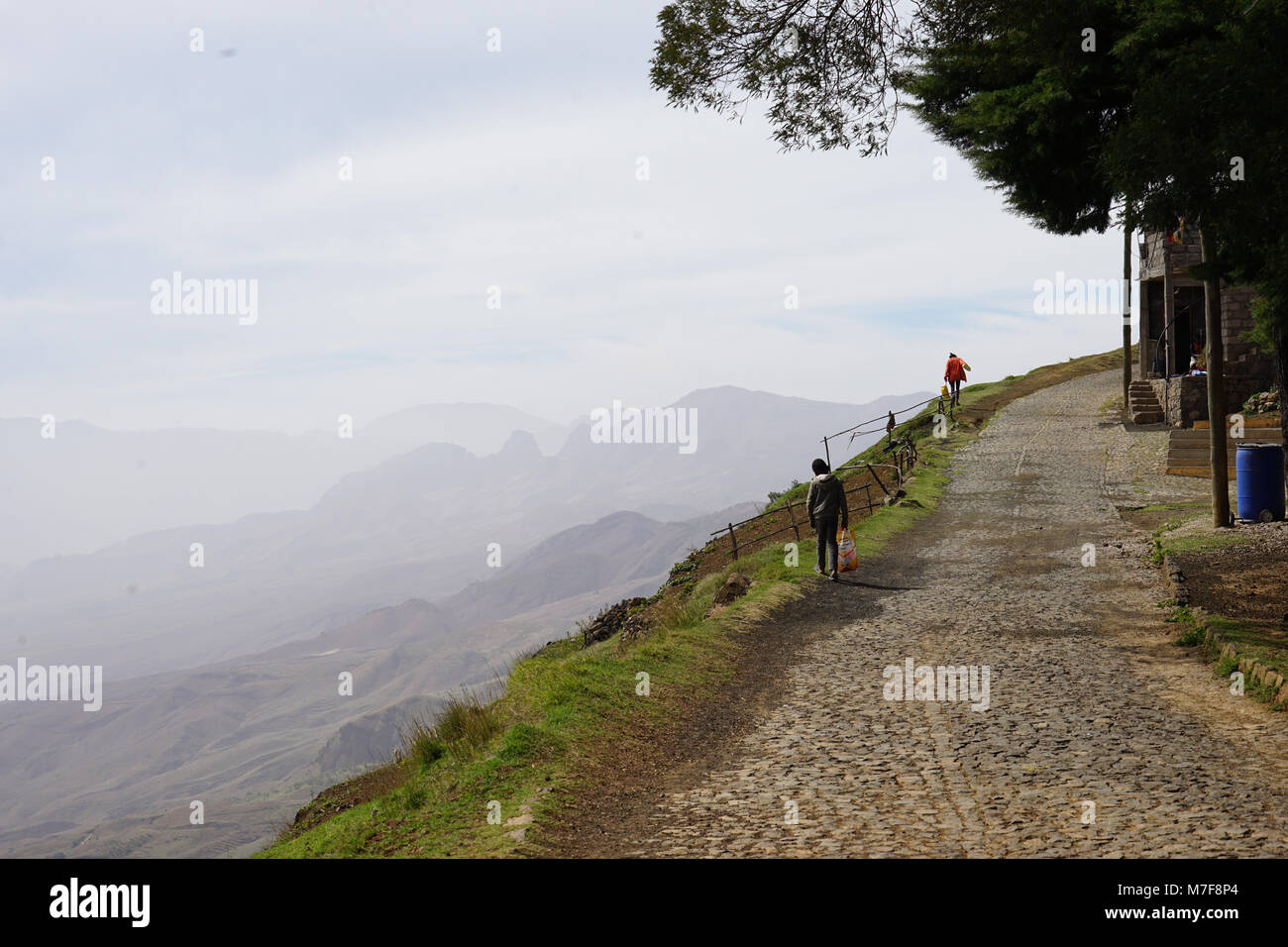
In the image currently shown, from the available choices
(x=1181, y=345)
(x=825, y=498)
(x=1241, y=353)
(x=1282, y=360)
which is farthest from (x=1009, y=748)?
(x=1181, y=345)

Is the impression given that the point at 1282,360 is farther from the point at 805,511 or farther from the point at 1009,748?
the point at 805,511

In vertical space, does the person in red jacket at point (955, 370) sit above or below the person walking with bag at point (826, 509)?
above

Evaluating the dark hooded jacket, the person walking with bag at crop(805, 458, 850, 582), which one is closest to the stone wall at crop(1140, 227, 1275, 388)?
the person walking with bag at crop(805, 458, 850, 582)

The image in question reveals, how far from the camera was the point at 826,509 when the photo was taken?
48.5 feet

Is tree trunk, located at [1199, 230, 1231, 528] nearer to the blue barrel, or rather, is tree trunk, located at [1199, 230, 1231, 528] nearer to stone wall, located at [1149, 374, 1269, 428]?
the blue barrel

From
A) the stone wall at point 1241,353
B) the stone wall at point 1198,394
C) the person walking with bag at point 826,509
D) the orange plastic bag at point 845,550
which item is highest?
the stone wall at point 1241,353

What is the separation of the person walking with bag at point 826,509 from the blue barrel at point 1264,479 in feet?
21.7

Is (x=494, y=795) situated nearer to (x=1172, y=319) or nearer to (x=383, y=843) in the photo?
(x=383, y=843)

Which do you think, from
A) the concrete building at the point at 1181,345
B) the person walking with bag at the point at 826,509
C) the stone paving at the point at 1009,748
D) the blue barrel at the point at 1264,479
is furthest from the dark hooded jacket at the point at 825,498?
the concrete building at the point at 1181,345

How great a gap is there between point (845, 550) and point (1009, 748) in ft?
27.7

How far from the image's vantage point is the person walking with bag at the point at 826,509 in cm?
1473

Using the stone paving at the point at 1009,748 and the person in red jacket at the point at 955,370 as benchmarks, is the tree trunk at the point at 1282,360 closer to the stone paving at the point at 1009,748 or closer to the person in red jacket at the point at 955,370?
the stone paving at the point at 1009,748

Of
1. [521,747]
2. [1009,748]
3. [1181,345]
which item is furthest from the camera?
[1181,345]
